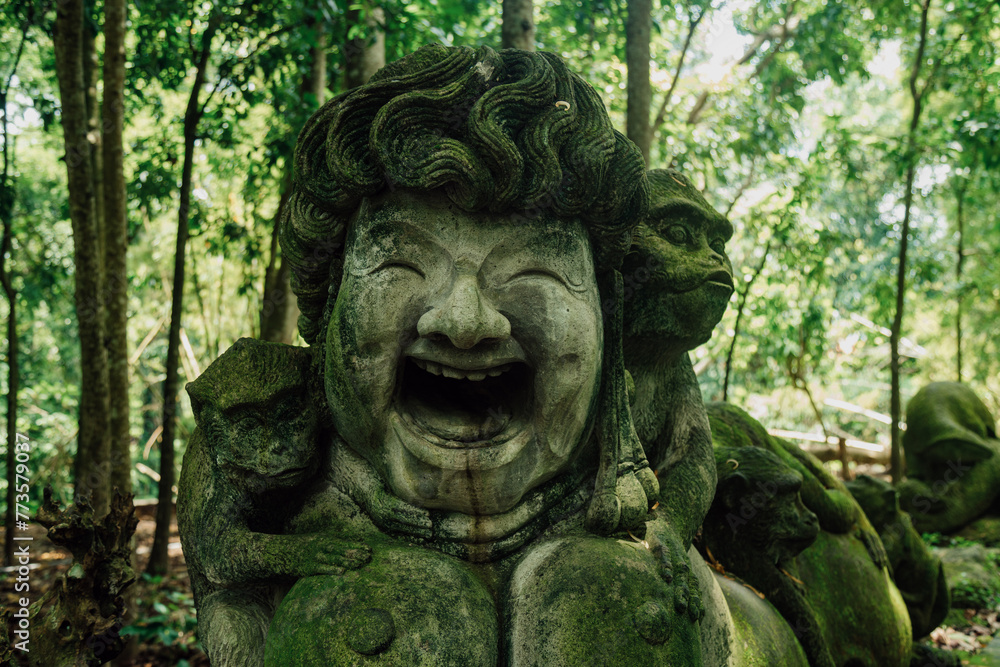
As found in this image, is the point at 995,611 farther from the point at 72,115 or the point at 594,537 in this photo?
the point at 72,115

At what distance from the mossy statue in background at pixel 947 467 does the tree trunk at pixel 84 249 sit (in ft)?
23.6

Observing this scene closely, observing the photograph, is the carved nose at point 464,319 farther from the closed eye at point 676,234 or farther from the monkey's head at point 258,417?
the closed eye at point 676,234

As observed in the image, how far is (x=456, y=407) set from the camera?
86.8 inches

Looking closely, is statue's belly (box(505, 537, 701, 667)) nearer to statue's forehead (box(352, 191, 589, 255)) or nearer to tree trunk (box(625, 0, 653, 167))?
statue's forehead (box(352, 191, 589, 255))

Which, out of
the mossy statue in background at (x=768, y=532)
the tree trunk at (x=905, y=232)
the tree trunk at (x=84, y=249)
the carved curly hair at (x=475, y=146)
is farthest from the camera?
the tree trunk at (x=905, y=232)

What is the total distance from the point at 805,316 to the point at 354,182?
7002mm

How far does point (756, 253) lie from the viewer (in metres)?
9.69

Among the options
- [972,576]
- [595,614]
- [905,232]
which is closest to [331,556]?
[595,614]

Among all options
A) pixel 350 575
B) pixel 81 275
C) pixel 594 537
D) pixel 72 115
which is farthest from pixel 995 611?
pixel 72 115

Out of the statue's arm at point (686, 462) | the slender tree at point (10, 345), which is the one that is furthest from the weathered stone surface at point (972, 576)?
the slender tree at point (10, 345)

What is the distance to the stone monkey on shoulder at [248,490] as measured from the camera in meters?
2.15

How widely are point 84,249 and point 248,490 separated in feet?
8.30

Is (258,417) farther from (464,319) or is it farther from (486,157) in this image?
(486,157)

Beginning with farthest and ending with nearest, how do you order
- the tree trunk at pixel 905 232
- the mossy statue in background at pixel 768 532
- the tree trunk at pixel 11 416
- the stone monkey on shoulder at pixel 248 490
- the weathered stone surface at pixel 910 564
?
the tree trunk at pixel 905 232 < the tree trunk at pixel 11 416 < the weathered stone surface at pixel 910 564 < the mossy statue in background at pixel 768 532 < the stone monkey on shoulder at pixel 248 490
